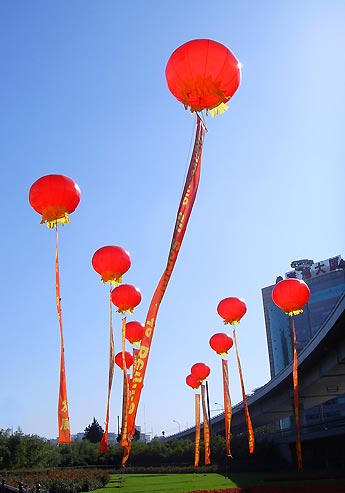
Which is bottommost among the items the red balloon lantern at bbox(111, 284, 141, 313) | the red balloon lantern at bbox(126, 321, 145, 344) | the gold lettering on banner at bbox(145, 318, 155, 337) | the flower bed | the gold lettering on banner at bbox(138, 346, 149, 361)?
the flower bed

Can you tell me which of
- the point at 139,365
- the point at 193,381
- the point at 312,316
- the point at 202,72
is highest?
the point at 312,316

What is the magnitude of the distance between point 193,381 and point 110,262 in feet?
33.9

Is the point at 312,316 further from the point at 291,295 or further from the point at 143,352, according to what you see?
the point at 143,352

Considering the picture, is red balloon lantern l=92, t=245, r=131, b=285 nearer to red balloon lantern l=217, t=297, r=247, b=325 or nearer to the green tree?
red balloon lantern l=217, t=297, r=247, b=325

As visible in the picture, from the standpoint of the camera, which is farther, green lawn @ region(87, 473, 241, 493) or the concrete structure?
the concrete structure

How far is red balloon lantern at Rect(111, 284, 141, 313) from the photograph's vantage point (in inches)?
520

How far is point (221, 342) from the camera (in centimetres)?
1812

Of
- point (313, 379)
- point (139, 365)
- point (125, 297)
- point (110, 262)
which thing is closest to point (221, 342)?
point (125, 297)

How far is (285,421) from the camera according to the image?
89.1 m

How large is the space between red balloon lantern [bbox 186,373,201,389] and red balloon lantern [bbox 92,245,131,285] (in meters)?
9.54

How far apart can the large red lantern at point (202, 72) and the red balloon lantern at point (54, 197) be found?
297 centimetres

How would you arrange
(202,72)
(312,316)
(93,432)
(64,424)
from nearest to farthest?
(202,72) → (64,424) → (93,432) → (312,316)

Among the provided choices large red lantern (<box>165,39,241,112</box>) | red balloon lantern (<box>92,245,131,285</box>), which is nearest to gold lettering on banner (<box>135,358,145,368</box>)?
large red lantern (<box>165,39,241,112</box>)

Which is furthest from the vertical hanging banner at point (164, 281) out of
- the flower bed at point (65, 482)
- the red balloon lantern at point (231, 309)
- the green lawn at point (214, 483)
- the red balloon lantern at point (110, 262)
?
the flower bed at point (65, 482)
